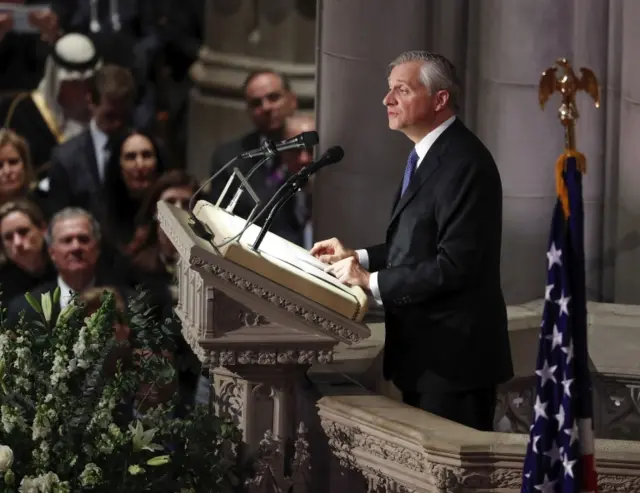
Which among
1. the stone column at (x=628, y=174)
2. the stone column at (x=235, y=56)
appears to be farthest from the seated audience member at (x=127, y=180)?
the stone column at (x=628, y=174)

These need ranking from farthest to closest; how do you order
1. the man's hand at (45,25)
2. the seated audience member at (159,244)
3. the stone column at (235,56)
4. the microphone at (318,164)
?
the stone column at (235,56) → the man's hand at (45,25) → the seated audience member at (159,244) → the microphone at (318,164)

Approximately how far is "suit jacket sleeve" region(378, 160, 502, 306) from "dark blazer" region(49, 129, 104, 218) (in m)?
5.20

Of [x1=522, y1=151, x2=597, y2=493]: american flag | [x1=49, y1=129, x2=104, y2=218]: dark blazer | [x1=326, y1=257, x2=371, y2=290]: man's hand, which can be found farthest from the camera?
[x1=49, y1=129, x2=104, y2=218]: dark blazer

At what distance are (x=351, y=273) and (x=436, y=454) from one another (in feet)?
2.19

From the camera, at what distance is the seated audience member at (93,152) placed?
9461 mm

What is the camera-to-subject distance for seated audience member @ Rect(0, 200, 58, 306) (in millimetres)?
8148

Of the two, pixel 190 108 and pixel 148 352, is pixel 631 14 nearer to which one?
pixel 148 352

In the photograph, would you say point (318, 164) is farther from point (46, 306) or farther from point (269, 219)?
point (46, 306)

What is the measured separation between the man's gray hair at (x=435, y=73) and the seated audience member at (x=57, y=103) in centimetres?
556

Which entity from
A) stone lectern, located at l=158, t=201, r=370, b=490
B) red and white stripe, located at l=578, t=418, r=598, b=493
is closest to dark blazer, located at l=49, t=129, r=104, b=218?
stone lectern, located at l=158, t=201, r=370, b=490

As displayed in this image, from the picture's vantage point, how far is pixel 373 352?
5.38 meters

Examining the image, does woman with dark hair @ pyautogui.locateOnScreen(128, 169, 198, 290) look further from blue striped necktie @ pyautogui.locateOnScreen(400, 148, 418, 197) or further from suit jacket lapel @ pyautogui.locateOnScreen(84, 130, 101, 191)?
blue striped necktie @ pyautogui.locateOnScreen(400, 148, 418, 197)

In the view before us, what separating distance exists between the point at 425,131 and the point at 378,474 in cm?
99

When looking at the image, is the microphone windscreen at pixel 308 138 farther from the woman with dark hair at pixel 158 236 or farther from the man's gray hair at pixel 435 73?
the woman with dark hair at pixel 158 236
